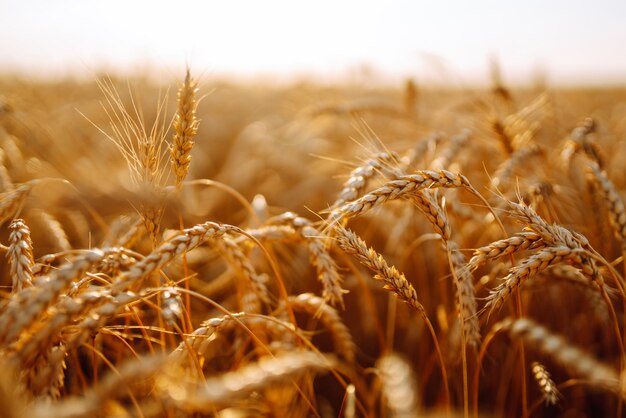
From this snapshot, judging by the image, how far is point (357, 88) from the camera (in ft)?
26.0

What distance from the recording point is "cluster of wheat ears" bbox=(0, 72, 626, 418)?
37.0 inches

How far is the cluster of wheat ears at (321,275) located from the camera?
37.0 inches

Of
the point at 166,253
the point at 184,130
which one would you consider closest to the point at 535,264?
the point at 166,253

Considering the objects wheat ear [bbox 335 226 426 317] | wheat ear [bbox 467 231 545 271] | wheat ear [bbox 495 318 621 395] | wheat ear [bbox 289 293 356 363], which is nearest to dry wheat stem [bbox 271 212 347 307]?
wheat ear [bbox 335 226 426 317]

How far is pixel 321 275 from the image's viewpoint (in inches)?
50.3

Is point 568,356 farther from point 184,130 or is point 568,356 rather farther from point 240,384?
point 184,130

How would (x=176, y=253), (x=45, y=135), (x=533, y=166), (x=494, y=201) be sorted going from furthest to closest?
(x=45, y=135) → (x=533, y=166) → (x=494, y=201) → (x=176, y=253)

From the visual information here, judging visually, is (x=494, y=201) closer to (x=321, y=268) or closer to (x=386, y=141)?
(x=321, y=268)

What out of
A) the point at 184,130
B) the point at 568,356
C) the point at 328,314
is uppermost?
the point at 184,130

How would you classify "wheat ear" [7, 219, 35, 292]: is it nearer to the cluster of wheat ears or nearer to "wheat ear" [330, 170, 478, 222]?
the cluster of wheat ears

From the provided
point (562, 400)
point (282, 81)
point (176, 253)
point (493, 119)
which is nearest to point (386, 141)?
point (493, 119)

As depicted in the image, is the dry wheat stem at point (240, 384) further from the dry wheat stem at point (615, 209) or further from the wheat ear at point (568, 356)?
the dry wheat stem at point (615, 209)

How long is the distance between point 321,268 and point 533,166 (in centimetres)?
178

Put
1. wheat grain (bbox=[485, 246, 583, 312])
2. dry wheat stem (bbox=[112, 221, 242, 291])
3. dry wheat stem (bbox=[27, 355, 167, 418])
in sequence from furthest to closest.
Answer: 1. wheat grain (bbox=[485, 246, 583, 312])
2. dry wheat stem (bbox=[112, 221, 242, 291])
3. dry wheat stem (bbox=[27, 355, 167, 418])
